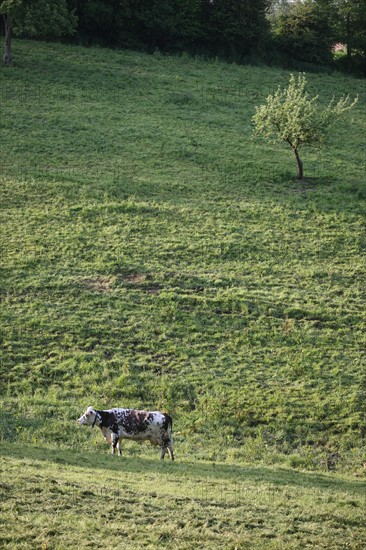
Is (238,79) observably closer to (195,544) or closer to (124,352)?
(124,352)

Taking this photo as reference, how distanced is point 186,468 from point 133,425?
5.63 ft

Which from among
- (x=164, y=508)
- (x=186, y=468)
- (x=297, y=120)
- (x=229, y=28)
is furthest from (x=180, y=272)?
(x=229, y=28)

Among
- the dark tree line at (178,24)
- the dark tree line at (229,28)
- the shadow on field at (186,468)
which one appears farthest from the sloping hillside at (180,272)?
the dark tree line at (229,28)

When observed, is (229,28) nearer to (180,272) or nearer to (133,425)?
(180,272)

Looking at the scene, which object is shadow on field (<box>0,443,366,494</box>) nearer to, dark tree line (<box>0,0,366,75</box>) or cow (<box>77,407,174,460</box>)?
cow (<box>77,407,174,460</box>)

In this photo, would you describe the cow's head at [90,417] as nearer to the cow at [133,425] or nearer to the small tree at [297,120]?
the cow at [133,425]

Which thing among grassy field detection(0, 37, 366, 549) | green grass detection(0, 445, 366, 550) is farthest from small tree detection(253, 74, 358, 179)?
green grass detection(0, 445, 366, 550)

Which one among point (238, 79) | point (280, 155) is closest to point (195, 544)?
point (280, 155)

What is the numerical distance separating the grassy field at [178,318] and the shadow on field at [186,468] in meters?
0.10

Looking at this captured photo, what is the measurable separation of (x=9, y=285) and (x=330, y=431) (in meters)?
13.9

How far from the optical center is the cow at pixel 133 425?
64.0 ft

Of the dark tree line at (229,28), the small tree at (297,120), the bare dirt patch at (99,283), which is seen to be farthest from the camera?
the dark tree line at (229,28)

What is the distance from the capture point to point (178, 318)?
29.1 metres

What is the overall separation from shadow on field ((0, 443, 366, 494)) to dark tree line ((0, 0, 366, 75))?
156ft
